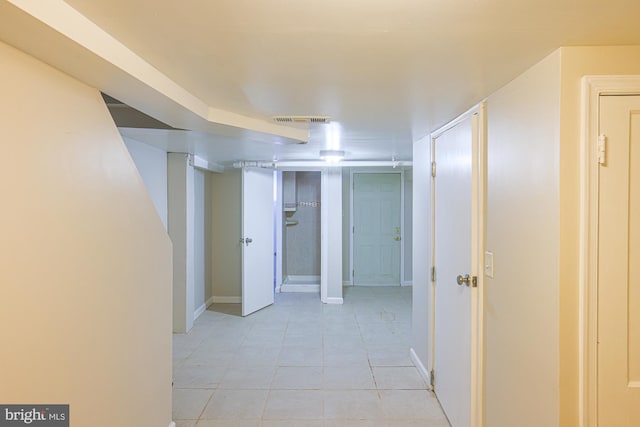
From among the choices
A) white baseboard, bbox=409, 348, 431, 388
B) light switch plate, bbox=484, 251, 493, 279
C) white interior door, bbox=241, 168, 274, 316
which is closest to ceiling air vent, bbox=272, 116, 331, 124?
light switch plate, bbox=484, 251, 493, 279

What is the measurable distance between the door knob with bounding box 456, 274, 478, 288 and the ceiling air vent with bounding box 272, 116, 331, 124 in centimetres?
132

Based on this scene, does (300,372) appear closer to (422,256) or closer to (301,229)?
(422,256)

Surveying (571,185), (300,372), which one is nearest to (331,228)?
(300,372)

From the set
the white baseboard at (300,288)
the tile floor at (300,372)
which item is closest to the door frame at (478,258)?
the tile floor at (300,372)

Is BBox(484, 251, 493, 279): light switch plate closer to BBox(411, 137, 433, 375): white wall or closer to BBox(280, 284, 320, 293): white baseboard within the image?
BBox(411, 137, 433, 375): white wall

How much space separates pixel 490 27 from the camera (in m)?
1.13

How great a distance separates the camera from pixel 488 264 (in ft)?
6.14

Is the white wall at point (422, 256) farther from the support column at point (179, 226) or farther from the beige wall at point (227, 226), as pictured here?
the beige wall at point (227, 226)

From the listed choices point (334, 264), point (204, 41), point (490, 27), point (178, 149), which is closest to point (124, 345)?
point (204, 41)

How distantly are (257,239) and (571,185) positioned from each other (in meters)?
4.06

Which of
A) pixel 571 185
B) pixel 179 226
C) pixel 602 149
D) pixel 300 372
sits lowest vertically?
pixel 300 372

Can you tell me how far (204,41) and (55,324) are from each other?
1.13 metres

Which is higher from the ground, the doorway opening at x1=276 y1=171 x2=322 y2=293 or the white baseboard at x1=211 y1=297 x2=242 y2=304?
the doorway opening at x1=276 y1=171 x2=322 y2=293

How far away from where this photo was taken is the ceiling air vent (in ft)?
7.55
